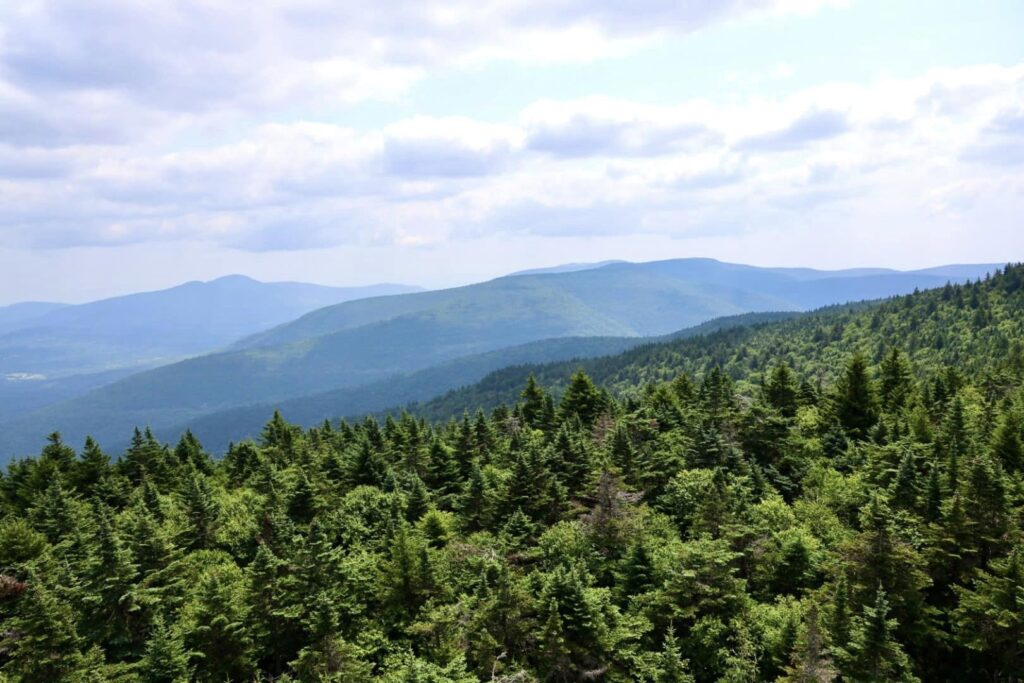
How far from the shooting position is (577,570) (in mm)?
30297

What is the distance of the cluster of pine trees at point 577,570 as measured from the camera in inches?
1051

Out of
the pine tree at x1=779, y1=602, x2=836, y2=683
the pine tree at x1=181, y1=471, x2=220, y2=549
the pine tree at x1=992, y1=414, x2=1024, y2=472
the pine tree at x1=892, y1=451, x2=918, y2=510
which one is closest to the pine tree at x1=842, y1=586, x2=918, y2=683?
the pine tree at x1=779, y1=602, x2=836, y2=683

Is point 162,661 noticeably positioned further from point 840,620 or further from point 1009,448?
point 1009,448

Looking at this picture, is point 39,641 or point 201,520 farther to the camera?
point 201,520

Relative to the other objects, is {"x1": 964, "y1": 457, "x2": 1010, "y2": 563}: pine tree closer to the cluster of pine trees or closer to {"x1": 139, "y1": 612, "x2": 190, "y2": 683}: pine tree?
the cluster of pine trees

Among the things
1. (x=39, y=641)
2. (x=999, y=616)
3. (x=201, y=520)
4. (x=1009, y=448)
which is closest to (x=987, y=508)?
(x=999, y=616)

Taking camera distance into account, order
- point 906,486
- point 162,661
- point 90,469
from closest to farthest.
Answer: point 162,661 → point 906,486 → point 90,469

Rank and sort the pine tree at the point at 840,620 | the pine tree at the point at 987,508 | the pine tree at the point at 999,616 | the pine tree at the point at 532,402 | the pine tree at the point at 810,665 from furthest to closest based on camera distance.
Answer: the pine tree at the point at 532,402
the pine tree at the point at 987,508
the pine tree at the point at 840,620
the pine tree at the point at 999,616
the pine tree at the point at 810,665

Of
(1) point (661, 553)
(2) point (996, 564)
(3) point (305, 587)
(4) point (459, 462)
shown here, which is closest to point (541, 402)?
(4) point (459, 462)

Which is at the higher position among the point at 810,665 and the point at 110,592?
the point at 110,592

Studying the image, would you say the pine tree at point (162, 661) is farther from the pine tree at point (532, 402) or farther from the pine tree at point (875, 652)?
the pine tree at point (532, 402)

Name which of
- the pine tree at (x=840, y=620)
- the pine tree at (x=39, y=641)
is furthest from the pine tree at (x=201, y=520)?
the pine tree at (x=840, y=620)

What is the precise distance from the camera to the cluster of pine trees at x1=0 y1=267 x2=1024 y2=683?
87.6ft

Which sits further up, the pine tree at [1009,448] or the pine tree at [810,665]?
the pine tree at [1009,448]
